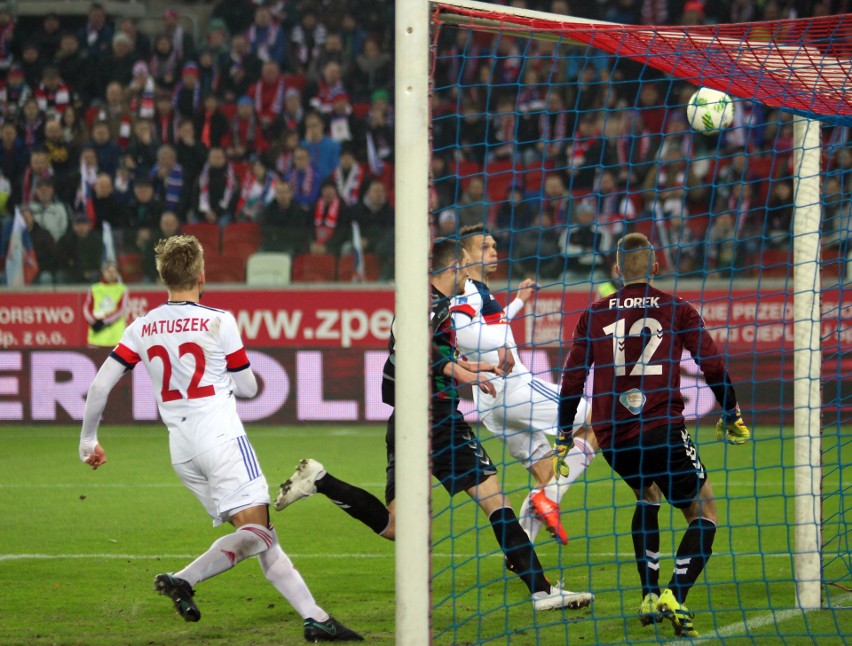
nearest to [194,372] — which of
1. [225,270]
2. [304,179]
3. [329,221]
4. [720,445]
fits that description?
[720,445]

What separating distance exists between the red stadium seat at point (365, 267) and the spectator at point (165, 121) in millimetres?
4305

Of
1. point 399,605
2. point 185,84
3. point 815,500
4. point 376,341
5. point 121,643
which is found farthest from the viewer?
point 185,84

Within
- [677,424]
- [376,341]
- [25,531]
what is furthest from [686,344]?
[376,341]

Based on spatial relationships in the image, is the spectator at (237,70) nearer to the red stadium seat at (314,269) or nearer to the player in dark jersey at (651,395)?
the red stadium seat at (314,269)

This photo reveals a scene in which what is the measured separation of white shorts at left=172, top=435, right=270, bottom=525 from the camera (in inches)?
193

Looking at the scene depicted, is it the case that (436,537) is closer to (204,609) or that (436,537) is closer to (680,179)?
(204,609)

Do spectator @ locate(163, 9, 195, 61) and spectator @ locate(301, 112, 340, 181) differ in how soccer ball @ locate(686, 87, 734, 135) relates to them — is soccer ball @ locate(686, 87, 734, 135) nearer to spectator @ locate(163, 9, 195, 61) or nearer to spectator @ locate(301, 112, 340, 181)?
spectator @ locate(301, 112, 340, 181)

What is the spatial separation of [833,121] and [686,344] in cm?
135

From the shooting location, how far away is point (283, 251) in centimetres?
1405

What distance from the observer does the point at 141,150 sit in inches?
654

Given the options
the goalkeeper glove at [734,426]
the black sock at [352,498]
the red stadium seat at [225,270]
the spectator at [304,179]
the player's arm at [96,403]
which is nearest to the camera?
the player's arm at [96,403]

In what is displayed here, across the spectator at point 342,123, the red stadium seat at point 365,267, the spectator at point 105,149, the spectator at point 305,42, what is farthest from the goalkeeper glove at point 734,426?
the spectator at point 305,42

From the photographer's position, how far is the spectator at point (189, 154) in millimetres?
16078

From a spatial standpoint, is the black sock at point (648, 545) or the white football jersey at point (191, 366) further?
the black sock at point (648, 545)
